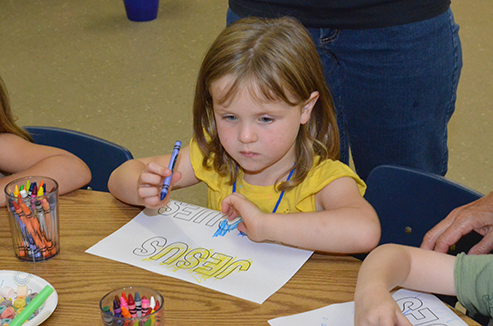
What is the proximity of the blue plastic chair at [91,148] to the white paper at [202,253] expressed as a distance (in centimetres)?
30

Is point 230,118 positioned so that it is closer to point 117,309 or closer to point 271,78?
point 271,78

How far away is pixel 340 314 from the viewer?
0.88m

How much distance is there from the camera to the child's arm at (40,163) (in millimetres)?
1261

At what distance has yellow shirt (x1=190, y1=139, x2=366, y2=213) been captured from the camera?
4.09 ft

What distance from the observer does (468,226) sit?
108 centimetres

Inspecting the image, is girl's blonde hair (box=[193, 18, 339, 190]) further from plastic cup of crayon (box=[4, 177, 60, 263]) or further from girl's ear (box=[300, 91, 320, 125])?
plastic cup of crayon (box=[4, 177, 60, 263])

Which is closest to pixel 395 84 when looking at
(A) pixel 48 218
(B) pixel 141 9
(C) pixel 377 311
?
(C) pixel 377 311

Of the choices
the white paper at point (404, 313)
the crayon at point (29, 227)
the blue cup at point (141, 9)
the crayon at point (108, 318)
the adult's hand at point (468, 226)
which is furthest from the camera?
the blue cup at point (141, 9)

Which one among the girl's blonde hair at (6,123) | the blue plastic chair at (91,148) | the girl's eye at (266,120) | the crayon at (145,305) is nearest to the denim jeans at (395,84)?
the girl's eye at (266,120)

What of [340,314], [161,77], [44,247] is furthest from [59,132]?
[161,77]

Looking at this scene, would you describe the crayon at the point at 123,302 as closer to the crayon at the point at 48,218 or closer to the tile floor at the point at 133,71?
the crayon at the point at 48,218

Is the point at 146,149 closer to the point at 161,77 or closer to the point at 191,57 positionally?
the point at 161,77

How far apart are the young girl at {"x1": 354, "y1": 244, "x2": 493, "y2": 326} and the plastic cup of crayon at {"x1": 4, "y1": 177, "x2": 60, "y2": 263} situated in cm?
51

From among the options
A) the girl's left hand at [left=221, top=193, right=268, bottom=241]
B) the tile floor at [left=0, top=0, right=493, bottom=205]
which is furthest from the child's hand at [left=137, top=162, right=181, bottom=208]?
the tile floor at [left=0, top=0, right=493, bottom=205]
